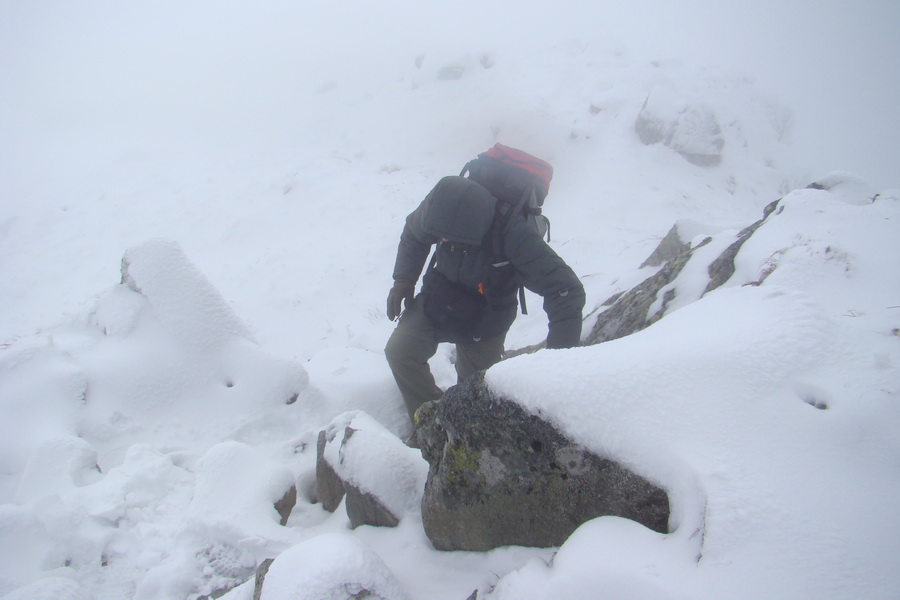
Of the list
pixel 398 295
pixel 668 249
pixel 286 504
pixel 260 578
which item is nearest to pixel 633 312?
pixel 398 295

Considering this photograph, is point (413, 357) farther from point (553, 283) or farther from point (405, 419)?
point (553, 283)

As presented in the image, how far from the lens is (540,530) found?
219 cm

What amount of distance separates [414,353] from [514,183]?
162 centimetres

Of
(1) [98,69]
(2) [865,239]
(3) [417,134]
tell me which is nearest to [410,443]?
(2) [865,239]

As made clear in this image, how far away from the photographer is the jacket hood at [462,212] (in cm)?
343

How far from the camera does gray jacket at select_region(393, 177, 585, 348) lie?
11.2 ft

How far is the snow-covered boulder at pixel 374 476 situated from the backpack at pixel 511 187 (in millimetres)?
1435

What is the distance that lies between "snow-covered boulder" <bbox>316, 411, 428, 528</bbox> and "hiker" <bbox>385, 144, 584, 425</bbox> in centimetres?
102

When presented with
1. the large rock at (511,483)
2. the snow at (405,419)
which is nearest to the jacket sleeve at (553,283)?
the snow at (405,419)

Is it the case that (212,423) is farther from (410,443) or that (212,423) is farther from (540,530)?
(540,530)

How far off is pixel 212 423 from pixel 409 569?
2.61m

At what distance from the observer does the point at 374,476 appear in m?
2.80

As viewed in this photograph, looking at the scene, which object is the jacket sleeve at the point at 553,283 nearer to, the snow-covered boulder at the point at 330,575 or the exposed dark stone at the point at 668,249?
the snow-covered boulder at the point at 330,575

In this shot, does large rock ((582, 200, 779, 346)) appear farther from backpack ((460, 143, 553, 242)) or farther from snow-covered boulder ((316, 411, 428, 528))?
snow-covered boulder ((316, 411, 428, 528))
